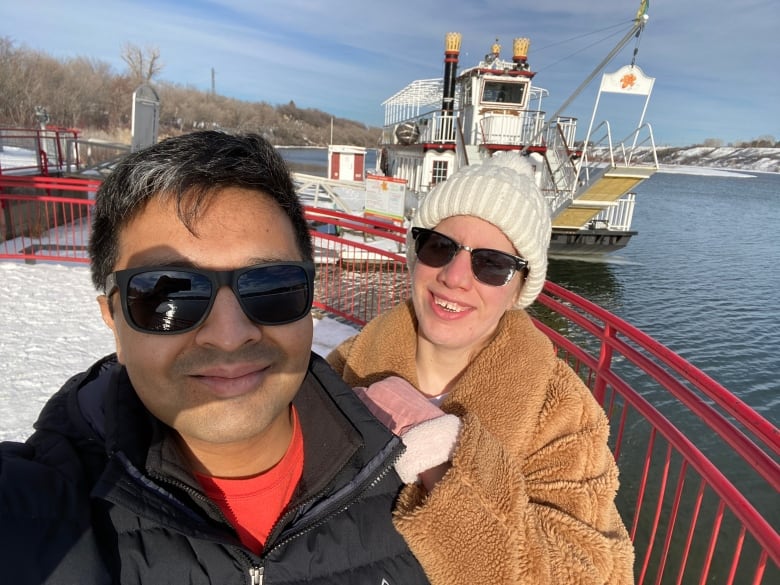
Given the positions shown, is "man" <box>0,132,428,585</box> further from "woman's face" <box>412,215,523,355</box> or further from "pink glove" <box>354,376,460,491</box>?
"woman's face" <box>412,215,523,355</box>

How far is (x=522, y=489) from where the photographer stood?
3.57 feet

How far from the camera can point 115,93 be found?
50.2 m

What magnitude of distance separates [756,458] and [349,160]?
18.8 m

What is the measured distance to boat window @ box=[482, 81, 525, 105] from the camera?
15.7 meters

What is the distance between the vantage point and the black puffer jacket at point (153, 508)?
825mm

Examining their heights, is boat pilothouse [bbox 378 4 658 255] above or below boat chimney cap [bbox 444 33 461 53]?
below

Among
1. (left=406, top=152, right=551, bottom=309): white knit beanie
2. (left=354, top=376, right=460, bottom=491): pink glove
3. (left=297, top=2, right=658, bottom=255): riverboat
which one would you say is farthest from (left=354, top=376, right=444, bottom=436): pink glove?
(left=297, top=2, right=658, bottom=255): riverboat

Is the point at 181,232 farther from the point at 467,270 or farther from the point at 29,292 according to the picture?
the point at 29,292

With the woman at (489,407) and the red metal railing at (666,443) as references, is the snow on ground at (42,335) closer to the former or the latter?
the red metal railing at (666,443)

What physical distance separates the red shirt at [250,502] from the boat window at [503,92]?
54.8 feet

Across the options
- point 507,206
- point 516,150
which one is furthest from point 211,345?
point 516,150

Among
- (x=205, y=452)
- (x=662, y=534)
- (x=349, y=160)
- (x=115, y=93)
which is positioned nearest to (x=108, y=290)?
(x=205, y=452)

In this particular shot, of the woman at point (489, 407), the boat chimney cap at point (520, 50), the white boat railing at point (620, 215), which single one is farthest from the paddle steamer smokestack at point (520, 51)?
the woman at point (489, 407)

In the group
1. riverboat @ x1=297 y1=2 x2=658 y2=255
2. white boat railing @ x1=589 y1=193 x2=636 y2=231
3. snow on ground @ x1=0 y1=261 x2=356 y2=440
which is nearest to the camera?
snow on ground @ x1=0 y1=261 x2=356 y2=440
